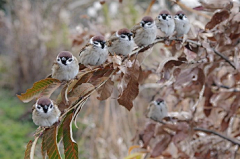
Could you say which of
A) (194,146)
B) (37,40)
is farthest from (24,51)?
(194,146)

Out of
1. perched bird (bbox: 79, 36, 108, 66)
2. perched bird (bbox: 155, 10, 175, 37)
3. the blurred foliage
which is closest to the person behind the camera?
perched bird (bbox: 79, 36, 108, 66)

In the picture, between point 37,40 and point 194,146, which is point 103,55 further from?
point 37,40

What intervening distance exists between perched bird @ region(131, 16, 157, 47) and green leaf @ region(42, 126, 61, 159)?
0.30m

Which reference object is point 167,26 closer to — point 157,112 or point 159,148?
point 157,112

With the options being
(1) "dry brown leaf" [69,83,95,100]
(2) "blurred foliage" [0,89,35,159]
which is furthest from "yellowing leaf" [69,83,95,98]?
(2) "blurred foliage" [0,89,35,159]

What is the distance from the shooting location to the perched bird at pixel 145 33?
75 centimetres

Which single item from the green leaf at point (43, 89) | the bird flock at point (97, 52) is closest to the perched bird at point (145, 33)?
the bird flock at point (97, 52)

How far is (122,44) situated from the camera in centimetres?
72

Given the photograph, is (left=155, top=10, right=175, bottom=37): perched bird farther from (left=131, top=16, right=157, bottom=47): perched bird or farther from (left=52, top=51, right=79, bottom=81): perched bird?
(left=52, top=51, right=79, bottom=81): perched bird

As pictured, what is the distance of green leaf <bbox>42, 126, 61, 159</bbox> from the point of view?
61cm

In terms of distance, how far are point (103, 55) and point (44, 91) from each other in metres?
0.17

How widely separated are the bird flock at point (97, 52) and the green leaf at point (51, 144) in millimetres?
35

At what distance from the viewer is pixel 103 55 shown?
73 cm

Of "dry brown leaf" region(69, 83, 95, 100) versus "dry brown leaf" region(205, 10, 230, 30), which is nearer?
"dry brown leaf" region(69, 83, 95, 100)
